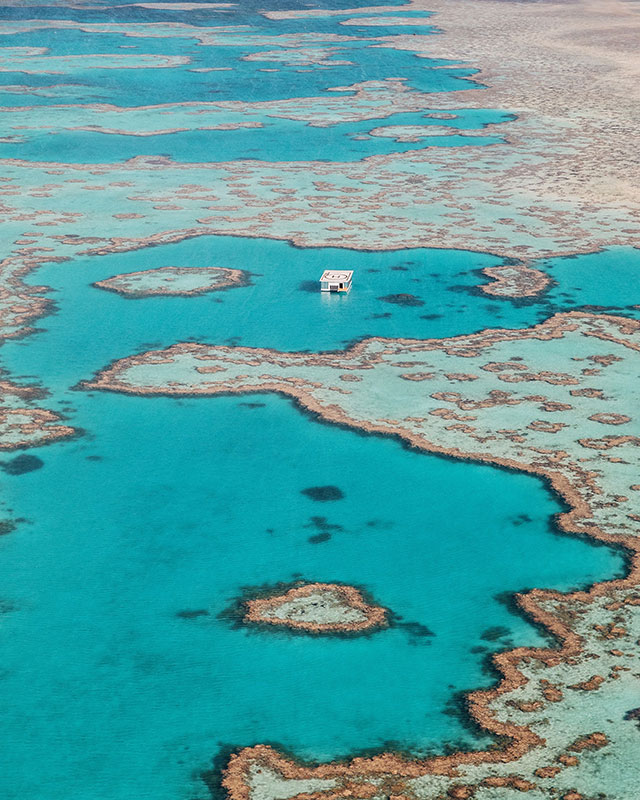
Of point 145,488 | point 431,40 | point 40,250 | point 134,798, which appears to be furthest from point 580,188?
point 431,40

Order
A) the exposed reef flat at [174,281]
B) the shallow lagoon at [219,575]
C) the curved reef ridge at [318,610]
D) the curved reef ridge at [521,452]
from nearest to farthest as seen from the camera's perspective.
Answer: the curved reef ridge at [521,452], the shallow lagoon at [219,575], the curved reef ridge at [318,610], the exposed reef flat at [174,281]

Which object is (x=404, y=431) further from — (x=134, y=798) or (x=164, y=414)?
(x=134, y=798)

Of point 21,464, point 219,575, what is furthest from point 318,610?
point 21,464

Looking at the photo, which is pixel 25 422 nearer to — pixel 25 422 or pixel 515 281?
pixel 25 422

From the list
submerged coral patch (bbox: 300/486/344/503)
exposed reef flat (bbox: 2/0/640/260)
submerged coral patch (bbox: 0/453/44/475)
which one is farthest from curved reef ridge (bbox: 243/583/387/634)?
exposed reef flat (bbox: 2/0/640/260)

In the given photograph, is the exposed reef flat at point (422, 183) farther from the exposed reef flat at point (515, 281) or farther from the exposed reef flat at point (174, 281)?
the exposed reef flat at point (174, 281)

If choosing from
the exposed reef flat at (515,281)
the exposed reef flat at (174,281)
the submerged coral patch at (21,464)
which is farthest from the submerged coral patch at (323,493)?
the exposed reef flat at (515,281)
